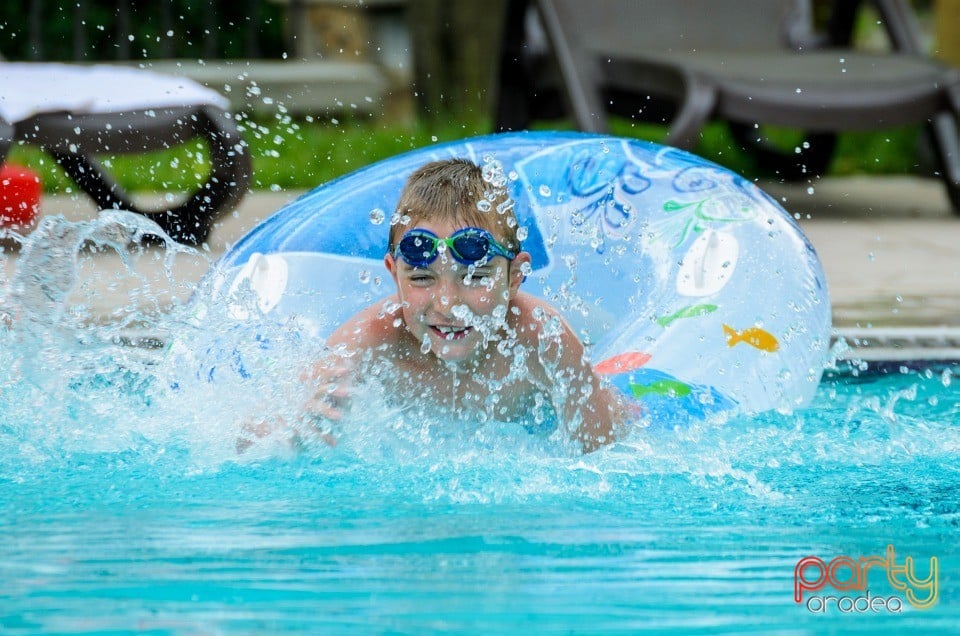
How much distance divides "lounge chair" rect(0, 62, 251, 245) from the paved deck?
0.23 m

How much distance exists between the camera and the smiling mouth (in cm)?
311

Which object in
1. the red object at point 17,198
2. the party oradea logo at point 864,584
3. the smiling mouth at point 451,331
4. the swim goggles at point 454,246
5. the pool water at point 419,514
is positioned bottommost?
the party oradea logo at point 864,584

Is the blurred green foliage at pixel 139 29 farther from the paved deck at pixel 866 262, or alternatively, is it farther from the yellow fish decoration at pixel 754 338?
the yellow fish decoration at pixel 754 338

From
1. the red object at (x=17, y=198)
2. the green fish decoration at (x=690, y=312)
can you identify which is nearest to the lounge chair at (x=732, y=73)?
the red object at (x=17, y=198)

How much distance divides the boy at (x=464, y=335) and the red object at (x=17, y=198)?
281 cm

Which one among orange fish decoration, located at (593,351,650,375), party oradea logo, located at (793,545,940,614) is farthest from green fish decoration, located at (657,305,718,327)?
party oradea logo, located at (793,545,940,614)

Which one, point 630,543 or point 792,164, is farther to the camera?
point 792,164

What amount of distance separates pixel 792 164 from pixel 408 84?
10.8 ft

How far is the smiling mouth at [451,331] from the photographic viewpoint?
3.11 meters

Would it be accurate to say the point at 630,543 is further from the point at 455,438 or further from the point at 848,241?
the point at 848,241

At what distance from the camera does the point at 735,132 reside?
8016 millimetres

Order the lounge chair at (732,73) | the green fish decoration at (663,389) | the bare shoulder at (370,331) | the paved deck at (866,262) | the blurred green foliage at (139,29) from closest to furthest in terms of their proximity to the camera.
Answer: the bare shoulder at (370,331) → the green fish decoration at (663,389) → the paved deck at (866,262) → the lounge chair at (732,73) → the blurred green foliage at (139,29)

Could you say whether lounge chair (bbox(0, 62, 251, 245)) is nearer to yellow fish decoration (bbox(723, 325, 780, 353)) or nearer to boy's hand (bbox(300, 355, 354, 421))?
boy's hand (bbox(300, 355, 354, 421))

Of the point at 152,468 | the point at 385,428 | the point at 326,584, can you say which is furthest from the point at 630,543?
the point at 152,468
